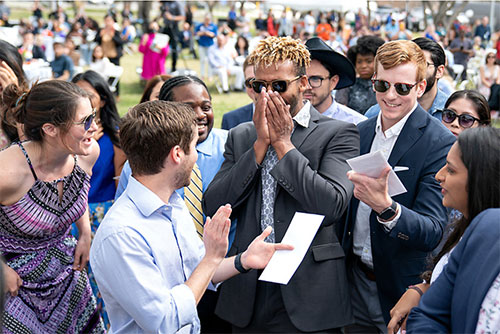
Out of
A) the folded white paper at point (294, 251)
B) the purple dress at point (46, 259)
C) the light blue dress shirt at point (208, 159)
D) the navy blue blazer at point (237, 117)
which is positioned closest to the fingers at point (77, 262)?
the purple dress at point (46, 259)

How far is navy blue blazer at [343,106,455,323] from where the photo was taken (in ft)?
9.77

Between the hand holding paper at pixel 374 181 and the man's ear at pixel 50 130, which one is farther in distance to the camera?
the man's ear at pixel 50 130

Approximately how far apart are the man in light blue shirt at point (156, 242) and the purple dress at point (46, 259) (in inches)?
37.1

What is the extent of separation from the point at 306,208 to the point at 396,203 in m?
0.44

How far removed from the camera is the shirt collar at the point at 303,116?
9.81ft

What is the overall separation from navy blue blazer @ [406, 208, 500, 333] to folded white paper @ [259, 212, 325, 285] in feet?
1.96

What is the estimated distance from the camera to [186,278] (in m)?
2.40

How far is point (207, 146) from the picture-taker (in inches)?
144

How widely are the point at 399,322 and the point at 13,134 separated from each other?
2.79 metres

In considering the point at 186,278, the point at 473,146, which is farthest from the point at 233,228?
the point at 473,146

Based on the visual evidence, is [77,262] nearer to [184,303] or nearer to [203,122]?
[203,122]

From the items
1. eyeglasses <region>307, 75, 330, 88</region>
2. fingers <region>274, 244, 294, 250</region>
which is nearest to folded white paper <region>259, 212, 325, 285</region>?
fingers <region>274, 244, 294, 250</region>

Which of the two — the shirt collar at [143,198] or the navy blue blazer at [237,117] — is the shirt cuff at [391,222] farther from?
the navy blue blazer at [237,117]

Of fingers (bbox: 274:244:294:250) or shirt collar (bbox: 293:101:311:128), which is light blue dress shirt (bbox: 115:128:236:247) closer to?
shirt collar (bbox: 293:101:311:128)
